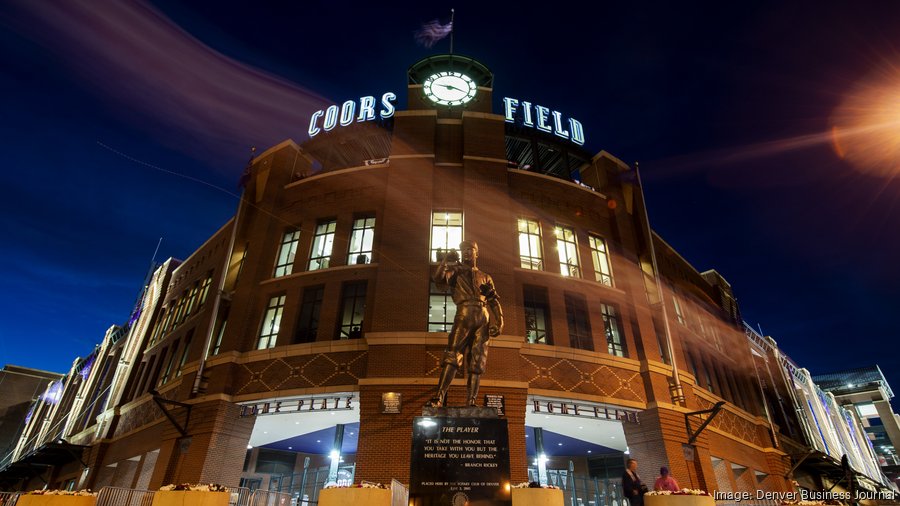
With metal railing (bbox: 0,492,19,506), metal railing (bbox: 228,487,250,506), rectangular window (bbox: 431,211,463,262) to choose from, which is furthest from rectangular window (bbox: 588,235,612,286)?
metal railing (bbox: 0,492,19,506)

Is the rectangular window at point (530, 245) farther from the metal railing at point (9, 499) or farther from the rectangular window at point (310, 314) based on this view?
the metal railing at point (9, 499)

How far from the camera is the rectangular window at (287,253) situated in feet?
79.4

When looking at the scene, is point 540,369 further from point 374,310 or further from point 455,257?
point 455,257

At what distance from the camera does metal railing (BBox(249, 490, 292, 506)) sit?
41.3 feet

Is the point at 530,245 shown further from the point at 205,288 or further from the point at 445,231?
the point at 205,288

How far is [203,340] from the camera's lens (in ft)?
75.1

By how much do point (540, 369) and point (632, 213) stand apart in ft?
41.4

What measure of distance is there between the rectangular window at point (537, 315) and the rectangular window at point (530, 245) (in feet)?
4.20

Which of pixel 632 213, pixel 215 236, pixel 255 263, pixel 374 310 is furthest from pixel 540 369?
pixel 215 236

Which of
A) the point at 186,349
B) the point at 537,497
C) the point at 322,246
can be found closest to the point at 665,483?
the point at 537,497

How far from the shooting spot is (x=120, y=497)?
9961 mm

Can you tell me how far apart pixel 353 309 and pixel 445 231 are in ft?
18.7

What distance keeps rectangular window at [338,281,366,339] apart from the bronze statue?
10131mm

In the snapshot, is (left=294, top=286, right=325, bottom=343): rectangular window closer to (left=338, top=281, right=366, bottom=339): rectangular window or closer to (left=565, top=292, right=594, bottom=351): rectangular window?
(left=338, top=281, right=366, bottom=339): rectangular window
